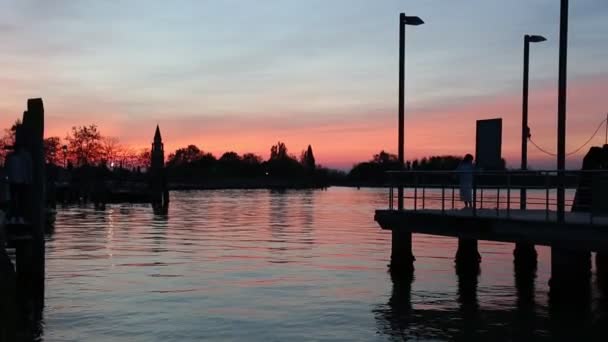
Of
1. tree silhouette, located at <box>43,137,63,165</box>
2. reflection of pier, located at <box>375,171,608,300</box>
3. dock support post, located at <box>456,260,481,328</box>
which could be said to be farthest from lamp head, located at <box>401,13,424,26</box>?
tree silhouette, located at <box>43,137,63,165</box>

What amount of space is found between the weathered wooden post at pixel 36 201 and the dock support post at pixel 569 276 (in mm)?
11908

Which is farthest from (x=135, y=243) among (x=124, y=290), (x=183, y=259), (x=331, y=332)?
(x=331, y=332)

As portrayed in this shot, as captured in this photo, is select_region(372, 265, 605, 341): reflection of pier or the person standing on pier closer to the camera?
select_region(372, 265, 605, 341): reflection of pier

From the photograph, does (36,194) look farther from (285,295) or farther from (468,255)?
(468,255)

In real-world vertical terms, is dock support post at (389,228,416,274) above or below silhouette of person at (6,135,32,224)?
below

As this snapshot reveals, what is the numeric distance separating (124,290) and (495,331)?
1008cm

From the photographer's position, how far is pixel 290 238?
39.3 meters

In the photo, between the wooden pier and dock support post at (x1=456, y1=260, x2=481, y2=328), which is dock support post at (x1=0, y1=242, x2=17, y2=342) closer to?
the wooden pier

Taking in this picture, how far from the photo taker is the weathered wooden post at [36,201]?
17.2 m

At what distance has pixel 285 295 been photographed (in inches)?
798

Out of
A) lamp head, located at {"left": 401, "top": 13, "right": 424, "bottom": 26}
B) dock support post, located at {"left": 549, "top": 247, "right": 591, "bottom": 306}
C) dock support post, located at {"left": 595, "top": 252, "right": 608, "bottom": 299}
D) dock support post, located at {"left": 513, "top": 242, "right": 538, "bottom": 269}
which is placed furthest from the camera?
dock support post, located at {"left": 513, "top": 242, "right": 538, "bottom": 269}

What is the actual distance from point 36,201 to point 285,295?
274 inches

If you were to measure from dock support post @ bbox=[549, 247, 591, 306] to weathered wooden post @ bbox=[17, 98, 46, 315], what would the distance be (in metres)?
11.9

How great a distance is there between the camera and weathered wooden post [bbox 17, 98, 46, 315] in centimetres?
1717
